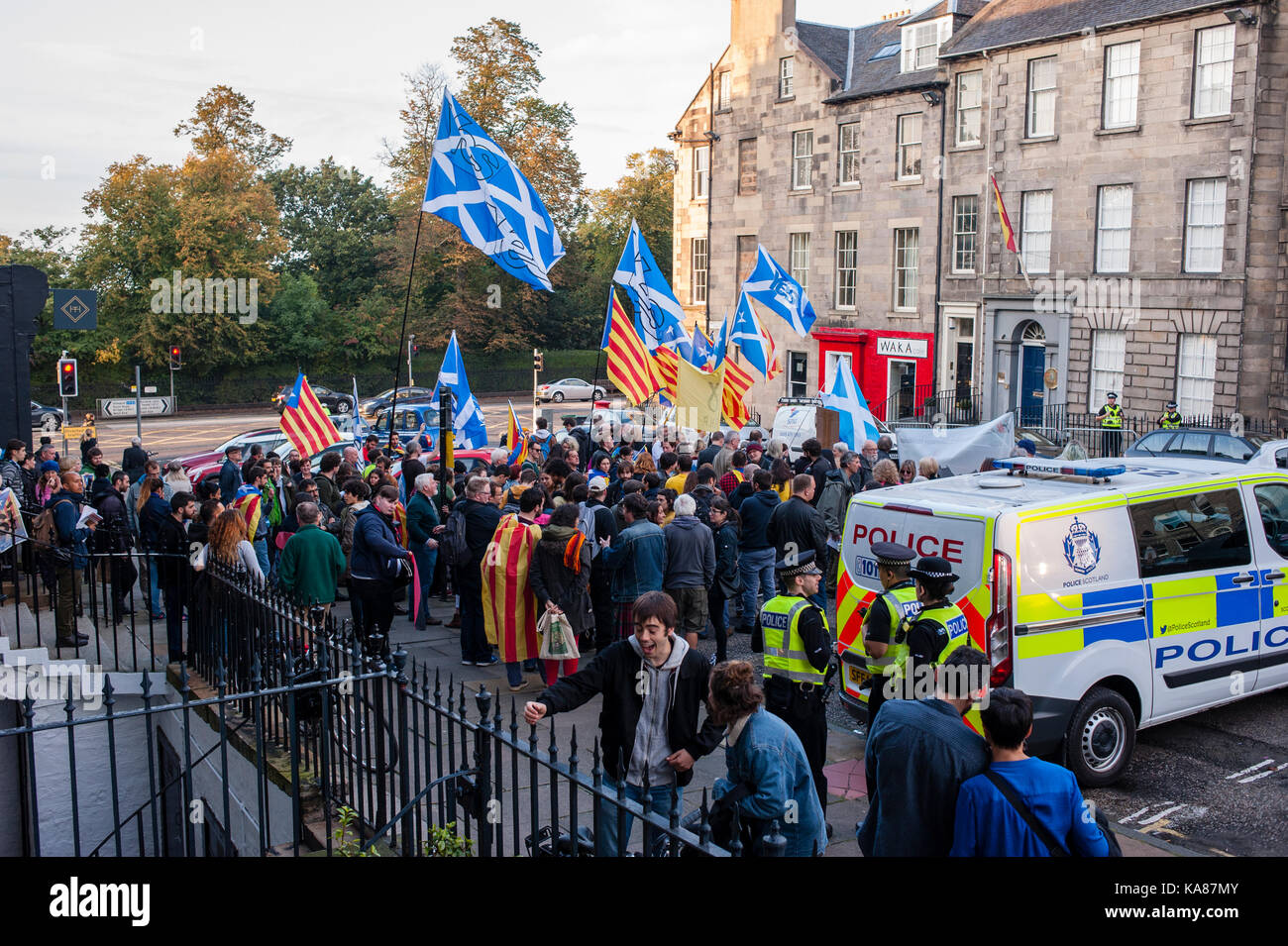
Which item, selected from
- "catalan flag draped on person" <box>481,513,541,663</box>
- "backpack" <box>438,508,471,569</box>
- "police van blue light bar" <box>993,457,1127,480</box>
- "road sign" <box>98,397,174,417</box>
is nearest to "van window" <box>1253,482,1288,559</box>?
"police van blue light bar" <box>993,457,1127,480</box>

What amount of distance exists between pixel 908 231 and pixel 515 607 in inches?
1025

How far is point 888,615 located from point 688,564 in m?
3.22

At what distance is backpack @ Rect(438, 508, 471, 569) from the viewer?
10406 mm

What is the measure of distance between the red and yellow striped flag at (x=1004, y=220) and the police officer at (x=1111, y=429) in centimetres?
448

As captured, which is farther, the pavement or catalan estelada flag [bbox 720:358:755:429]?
catalan estelada flag [bbox 720:358:755:429]

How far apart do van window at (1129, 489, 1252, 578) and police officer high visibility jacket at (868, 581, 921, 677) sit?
6.73 feet

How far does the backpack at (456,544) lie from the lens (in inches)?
410

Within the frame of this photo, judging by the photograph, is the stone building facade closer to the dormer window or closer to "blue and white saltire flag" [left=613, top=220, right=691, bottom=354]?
the dormer window

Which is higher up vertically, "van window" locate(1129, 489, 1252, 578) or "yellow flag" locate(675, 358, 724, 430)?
"yellow flag" locate(675, 358, 724, 430)

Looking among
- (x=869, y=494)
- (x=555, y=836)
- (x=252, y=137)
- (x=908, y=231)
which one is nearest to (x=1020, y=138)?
(x=908, y=231)

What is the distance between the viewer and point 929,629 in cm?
606

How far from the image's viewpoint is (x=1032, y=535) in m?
7.26

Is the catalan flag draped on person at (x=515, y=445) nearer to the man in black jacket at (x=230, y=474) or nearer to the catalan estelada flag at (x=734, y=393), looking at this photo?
the catalan estelada flag at (x=734, y=393)
